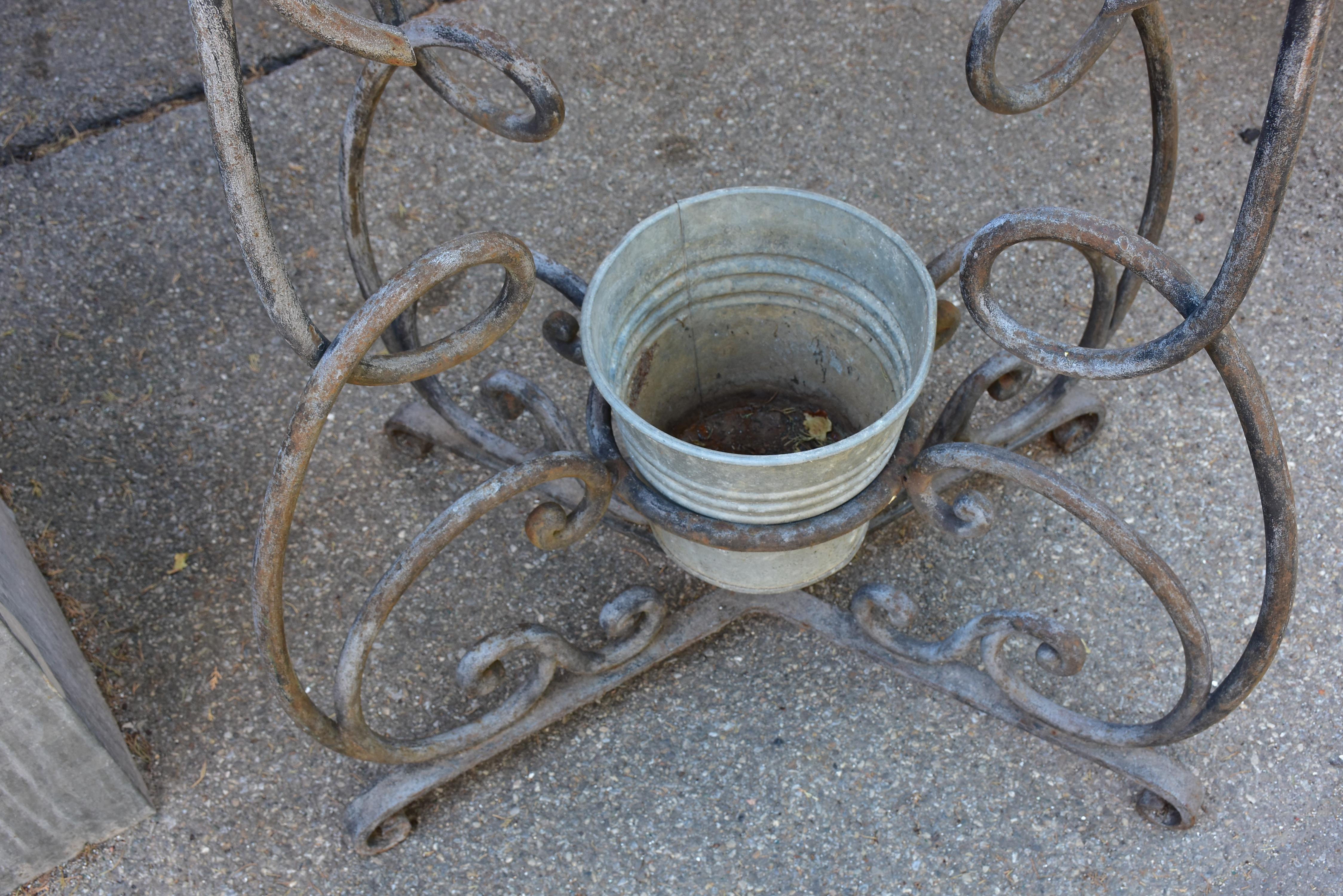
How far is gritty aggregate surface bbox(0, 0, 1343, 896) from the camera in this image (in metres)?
1.93

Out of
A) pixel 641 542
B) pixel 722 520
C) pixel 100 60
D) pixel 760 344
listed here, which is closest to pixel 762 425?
pixel 760 344

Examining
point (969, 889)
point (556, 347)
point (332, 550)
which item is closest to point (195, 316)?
point (332, 550)

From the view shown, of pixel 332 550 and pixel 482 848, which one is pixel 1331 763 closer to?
pixel 482 848

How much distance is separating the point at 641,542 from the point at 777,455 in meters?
0.71

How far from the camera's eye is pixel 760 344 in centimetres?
203

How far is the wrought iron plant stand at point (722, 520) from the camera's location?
1.32 m

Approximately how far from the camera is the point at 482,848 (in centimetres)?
194

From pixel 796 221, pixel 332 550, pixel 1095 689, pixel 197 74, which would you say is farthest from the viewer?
pixel 197 74

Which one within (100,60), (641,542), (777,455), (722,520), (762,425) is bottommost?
(641,542)

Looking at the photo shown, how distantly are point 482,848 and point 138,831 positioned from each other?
2.05ft

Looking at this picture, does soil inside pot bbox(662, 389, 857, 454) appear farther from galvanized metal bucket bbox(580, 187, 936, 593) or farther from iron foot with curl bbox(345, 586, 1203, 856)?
iron foot with curl bbox(345, 586, 1203, 856)

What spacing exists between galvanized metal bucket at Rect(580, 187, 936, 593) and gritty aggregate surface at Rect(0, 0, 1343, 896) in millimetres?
376

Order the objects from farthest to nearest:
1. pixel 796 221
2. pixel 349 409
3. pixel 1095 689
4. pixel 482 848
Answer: pixel 349 409 < pixel 1095 689 < pixel 482 848 < pixel 796 221

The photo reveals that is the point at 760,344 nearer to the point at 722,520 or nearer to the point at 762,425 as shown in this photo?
the point at 762,425
